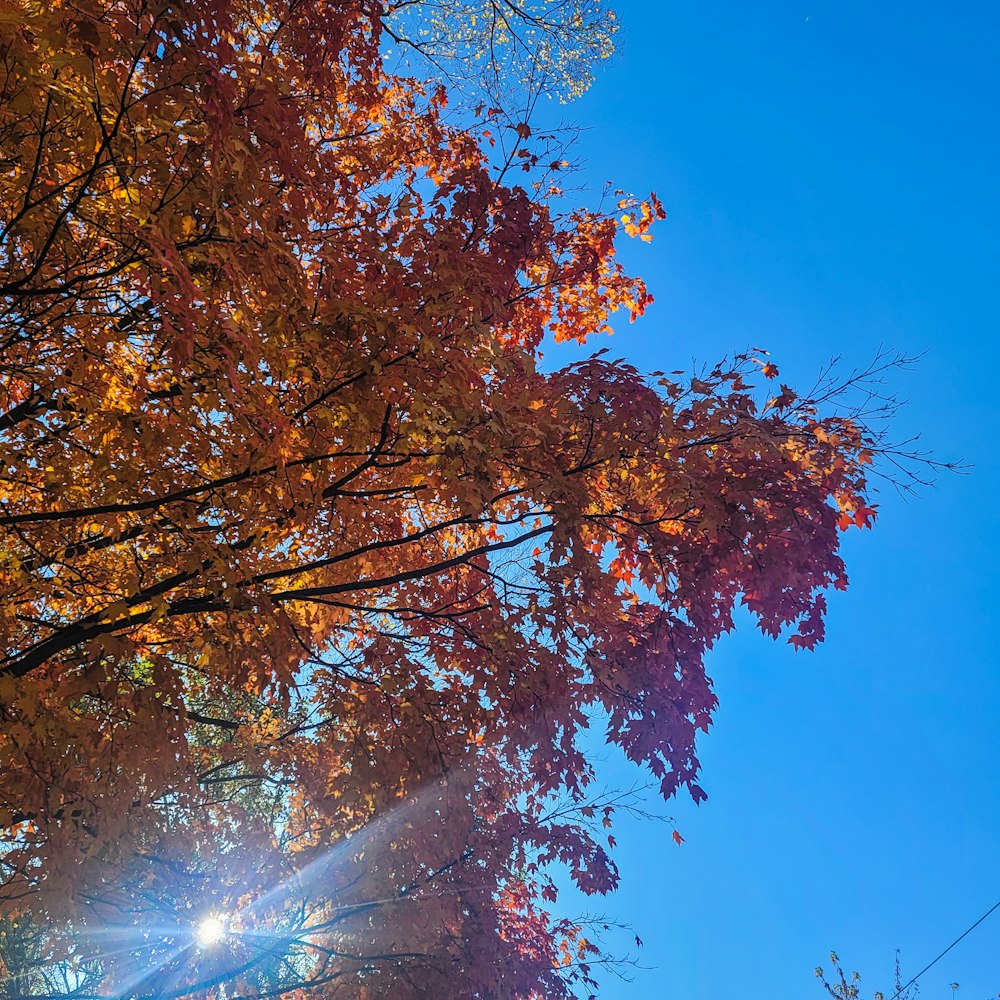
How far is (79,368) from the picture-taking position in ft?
11.8

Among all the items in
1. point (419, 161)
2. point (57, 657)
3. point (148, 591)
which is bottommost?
point (148, 591)

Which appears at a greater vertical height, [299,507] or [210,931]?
[299,507]

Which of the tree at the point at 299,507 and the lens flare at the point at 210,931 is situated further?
the lens flare at the point at 210,931

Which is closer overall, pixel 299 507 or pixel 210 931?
pixel 299 507

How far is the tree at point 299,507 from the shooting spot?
9.68ft

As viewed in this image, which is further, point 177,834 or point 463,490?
point 177,834

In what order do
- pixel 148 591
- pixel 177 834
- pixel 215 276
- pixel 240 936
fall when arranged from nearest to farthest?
pixel 215 276
pixel 148 591
pixel 177 834
pixel 240 936

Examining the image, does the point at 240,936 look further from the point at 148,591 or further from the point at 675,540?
the point at 675,540

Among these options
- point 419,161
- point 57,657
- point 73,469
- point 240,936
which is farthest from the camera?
point 419,161

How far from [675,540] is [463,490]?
1.55 metres

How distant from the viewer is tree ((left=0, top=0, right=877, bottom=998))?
295 centimetres

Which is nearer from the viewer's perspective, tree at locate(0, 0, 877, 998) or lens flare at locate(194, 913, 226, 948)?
tree at locate(0, 0, 877, 998)

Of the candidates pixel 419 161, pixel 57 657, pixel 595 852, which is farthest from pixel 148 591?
pixel 419 161

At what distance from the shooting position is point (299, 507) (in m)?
3.84
